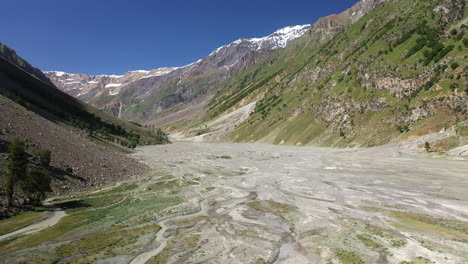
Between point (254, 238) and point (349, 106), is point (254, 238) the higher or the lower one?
the lower one

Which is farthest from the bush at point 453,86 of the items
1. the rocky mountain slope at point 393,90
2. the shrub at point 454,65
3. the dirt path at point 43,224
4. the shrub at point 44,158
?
the shrub at point 44,158

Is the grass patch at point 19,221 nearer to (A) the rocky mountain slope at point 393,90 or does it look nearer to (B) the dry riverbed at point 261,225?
(B) the dry riverbed at point 261,225

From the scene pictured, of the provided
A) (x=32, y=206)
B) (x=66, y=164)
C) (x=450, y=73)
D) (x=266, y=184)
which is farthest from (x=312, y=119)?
(x=32, y=206)

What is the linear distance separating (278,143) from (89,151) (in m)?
117

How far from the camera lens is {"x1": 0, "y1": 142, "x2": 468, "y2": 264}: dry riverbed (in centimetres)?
1847

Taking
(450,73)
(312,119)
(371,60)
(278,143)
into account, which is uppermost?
(371,60)

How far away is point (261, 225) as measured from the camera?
82.4ft

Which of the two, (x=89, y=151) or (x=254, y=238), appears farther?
(x=89, y=151)

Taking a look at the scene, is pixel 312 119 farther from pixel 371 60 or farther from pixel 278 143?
pixel 371 60

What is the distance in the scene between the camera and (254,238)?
21828mm

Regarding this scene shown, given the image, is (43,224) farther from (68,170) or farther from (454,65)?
(454,65)

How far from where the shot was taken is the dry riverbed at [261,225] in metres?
18.5

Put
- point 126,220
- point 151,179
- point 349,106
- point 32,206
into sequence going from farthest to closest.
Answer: point 349,106 < point 151,179 < point 32,206 < point 126,220

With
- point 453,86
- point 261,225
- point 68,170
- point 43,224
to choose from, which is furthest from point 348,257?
point 453,86
